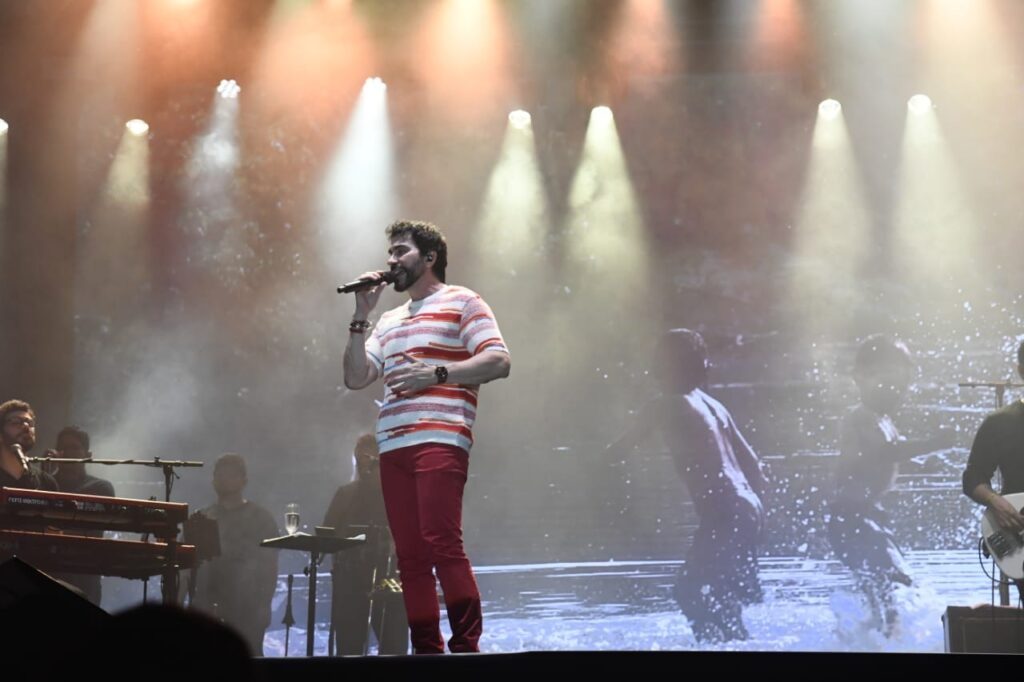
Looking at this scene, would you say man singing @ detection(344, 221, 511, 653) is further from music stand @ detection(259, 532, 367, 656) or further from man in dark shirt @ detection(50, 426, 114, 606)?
man in dark shirt @ detection(50, 426, 114, 606)

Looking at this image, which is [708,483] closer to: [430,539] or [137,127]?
[430,539]

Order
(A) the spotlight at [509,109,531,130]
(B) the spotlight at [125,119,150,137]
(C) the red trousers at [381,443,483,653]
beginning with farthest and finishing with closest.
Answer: (B) the spotlight at [125,119,150,137], (A) the spotlight at [509,109,531,130], (C) the red trousers at [381,443,483,653]

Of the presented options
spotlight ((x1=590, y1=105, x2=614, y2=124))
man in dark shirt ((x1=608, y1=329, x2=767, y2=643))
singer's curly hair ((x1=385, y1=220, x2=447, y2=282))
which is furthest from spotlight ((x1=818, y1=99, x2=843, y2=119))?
singer's curly hair ((x1=385, y1=220, x2=447, y2=282))

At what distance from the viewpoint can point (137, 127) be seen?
858 centimetres

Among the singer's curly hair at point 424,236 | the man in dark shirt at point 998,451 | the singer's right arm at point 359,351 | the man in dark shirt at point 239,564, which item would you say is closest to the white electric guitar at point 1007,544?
the man in dark shirt at point 998,451

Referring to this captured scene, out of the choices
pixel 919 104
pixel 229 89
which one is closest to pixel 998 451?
pixel 919 104

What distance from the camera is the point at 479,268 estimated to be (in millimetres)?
8438

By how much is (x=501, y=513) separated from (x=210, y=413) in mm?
2301

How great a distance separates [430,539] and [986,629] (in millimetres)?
3032

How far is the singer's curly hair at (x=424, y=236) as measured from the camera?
12.0 feet

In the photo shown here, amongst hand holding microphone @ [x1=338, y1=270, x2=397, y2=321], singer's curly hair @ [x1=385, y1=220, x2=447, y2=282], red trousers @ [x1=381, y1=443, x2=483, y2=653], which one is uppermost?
singer's curly hair @ [x1=385, y1=220, x2=447, y2=282]

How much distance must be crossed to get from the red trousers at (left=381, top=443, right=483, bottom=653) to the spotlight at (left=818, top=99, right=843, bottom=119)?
5.76 m

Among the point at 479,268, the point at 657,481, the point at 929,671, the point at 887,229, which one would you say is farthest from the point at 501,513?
the point at 929,671

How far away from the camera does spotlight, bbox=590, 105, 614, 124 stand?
8352 mm
